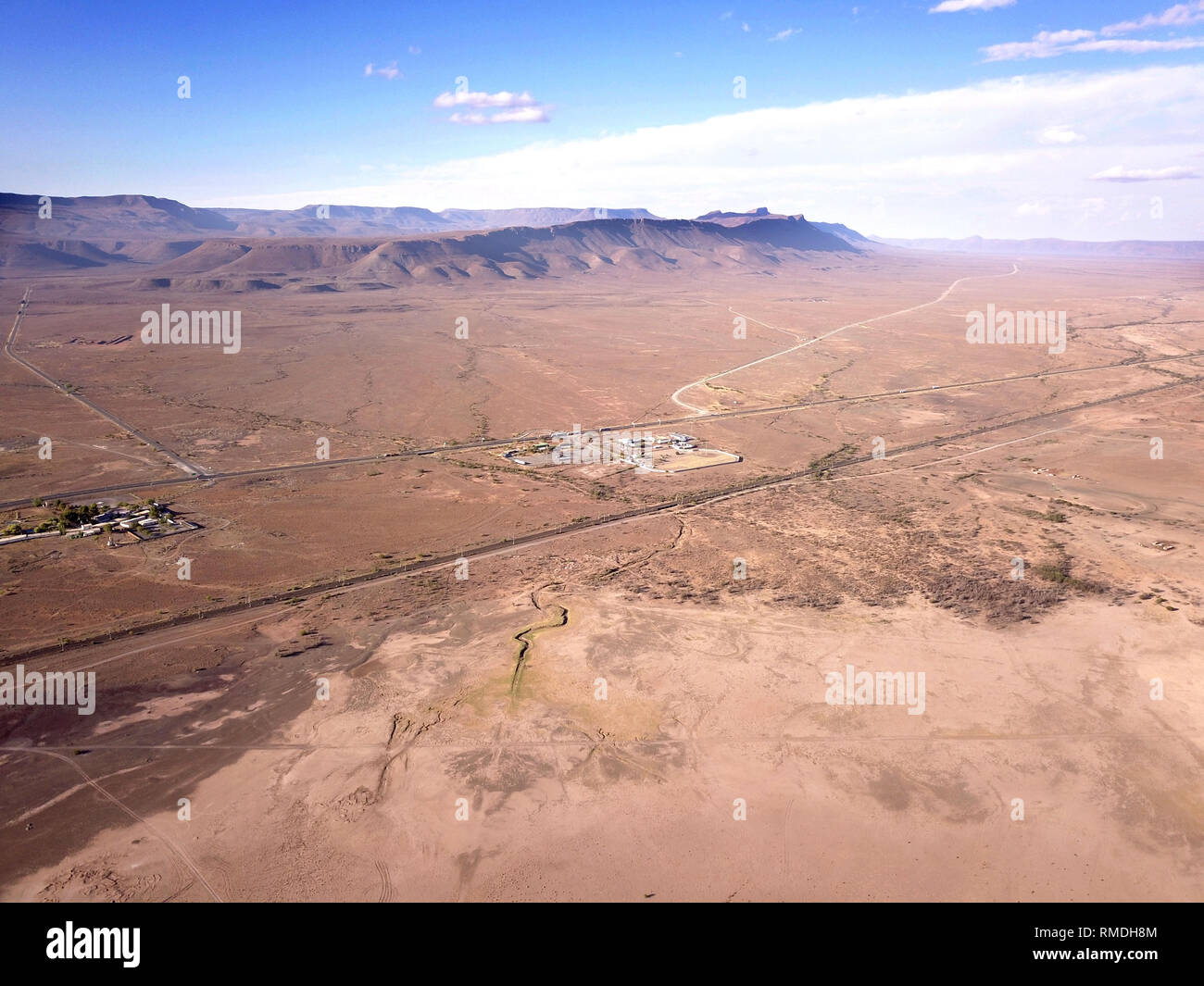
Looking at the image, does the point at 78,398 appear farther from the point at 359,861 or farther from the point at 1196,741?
the point at 1196,741

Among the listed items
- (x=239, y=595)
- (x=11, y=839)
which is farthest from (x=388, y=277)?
(x=11, y=839)

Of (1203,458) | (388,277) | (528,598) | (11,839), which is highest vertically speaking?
(388,277)

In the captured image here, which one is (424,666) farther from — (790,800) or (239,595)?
(790,800)

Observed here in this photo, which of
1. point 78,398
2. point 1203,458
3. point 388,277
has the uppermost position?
point 388,277

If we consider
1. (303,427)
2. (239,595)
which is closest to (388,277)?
(303,427)
